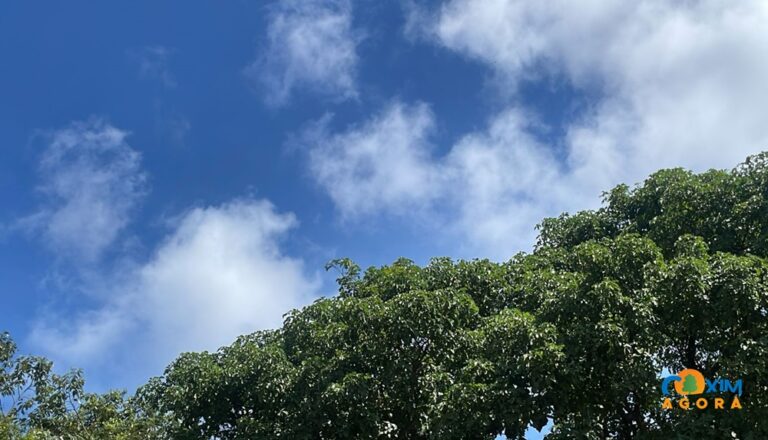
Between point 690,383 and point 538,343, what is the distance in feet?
8.01

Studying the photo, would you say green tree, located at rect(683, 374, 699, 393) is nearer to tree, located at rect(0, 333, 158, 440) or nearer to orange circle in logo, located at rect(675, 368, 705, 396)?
orange circle in logo, located at rect(675, 368, 705, 396)

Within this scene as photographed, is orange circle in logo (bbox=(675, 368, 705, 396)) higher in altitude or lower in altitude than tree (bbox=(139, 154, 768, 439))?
lower

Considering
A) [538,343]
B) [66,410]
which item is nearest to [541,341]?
[538,343]

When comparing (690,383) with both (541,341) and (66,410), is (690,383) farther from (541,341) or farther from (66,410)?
(66,410)

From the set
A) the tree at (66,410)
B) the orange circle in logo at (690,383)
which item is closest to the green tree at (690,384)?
the orange circle in logo at (690,383)

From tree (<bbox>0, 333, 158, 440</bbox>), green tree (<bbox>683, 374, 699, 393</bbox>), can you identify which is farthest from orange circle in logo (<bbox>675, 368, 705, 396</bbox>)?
tree (<bbox>0, 333, 158, 440</bbox>)

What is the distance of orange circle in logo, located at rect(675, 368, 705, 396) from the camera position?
10.0m

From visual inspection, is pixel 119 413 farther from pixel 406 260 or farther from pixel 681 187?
pixel 681 187

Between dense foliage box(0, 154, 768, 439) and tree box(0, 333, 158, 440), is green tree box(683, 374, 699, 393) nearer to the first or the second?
dense foliage box(0, 154, 768, 439)

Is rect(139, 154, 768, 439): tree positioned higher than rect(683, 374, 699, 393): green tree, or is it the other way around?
rect(139, 154, 768, 439): tree

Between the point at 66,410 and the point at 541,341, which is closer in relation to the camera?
the point at 541,341

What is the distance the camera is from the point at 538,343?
34.2 feet

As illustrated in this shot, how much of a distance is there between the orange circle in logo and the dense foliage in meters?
0.30

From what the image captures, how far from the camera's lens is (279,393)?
1399 cm
